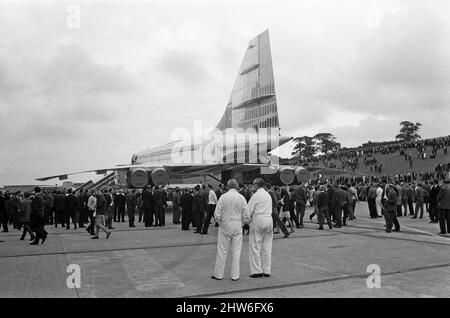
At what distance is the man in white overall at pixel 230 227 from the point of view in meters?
→ 6.88

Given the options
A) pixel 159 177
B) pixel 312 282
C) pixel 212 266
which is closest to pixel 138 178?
pixel 159 177

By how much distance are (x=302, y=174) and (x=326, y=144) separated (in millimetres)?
86711

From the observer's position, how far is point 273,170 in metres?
26.3

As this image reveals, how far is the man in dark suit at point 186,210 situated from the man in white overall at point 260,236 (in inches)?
322

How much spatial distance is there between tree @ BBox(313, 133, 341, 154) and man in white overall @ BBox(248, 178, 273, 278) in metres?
105

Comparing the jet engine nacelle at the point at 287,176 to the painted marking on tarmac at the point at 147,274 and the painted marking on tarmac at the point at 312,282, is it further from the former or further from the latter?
the painted marking on tarmac at the point at 312,282

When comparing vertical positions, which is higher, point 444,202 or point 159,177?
point 159,177

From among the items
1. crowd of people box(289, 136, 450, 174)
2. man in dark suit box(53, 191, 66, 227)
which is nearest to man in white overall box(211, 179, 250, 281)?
man in dark suit box(53, 191, 66, 227)

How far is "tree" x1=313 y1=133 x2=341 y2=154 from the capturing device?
110 meters

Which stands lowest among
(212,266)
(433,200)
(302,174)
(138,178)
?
(212,266)

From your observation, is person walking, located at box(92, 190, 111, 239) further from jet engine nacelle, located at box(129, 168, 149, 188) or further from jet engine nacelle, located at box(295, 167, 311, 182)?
jet engine nacelle, located at box(295, 167, 311, 182)

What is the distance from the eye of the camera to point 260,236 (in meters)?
7.24

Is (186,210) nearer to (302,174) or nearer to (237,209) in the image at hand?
(237,209)
